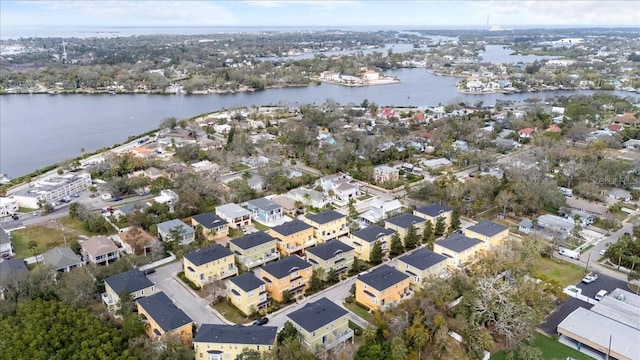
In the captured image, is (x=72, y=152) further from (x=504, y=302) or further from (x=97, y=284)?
(x=504, y=302)

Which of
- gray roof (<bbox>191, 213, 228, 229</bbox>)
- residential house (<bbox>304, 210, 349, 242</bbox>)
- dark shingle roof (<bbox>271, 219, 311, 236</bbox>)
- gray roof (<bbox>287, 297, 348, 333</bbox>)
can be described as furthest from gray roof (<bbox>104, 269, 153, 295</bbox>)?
residential house (<bbox>304, 210, 349, 242</bbox>)

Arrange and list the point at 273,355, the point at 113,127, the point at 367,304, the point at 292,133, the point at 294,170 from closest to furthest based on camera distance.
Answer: the point at 273,355, the point at 367,304, the point at 294,170, the point at 292,133, the point at 113,127

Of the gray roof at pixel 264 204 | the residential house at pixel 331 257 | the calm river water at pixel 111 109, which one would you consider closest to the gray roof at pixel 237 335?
the residential house at pixel 331 257

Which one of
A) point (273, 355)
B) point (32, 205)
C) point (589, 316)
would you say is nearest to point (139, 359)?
point (273, 355)

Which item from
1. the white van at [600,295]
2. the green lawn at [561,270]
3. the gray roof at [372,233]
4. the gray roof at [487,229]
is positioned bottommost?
the green lawn at [561,270]

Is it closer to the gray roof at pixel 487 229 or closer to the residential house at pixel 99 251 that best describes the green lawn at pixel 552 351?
the gray roof at pixel 487 229

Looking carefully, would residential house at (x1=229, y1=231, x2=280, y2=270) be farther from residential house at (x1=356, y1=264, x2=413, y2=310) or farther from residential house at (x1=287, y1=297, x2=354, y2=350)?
residential house at (x1=287, y1=297, x2=354, y2=350)
